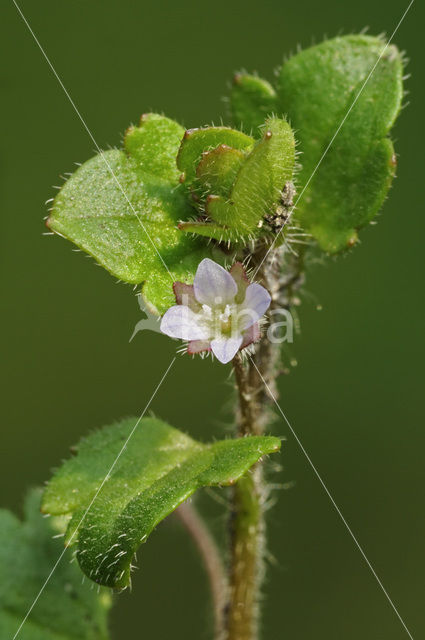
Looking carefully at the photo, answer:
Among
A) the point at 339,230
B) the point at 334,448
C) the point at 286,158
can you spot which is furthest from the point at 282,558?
the point at 286,158

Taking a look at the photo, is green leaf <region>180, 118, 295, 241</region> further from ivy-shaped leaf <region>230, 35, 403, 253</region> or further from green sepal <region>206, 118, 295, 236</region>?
ivy-shaped leaf <region>230, 35, 403, 253</region>

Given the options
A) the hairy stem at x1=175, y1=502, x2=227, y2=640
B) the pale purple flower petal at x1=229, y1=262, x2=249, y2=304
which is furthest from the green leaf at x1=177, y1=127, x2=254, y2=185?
the hairy stem at x1=175, y1=502, x2=227, y2=640

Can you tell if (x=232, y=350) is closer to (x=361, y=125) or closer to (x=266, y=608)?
(x=361, y=125)

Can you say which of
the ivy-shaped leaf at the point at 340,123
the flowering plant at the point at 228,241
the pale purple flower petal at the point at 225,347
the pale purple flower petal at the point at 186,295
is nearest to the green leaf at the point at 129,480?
the flowering plant at the point at 228,241

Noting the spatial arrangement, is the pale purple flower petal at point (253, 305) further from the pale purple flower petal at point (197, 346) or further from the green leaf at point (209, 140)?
the green leaf at point (209, 140)

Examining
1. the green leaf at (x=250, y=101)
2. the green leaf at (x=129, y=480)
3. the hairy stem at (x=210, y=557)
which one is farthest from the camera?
the green leaf at (x=250, y=101)

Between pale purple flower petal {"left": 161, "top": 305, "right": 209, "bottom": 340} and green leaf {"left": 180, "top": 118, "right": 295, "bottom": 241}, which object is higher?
green leaf {"left": 180, "top": 118, "right": 295, "bottom": 241}

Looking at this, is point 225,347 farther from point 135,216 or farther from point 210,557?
point 210,557
